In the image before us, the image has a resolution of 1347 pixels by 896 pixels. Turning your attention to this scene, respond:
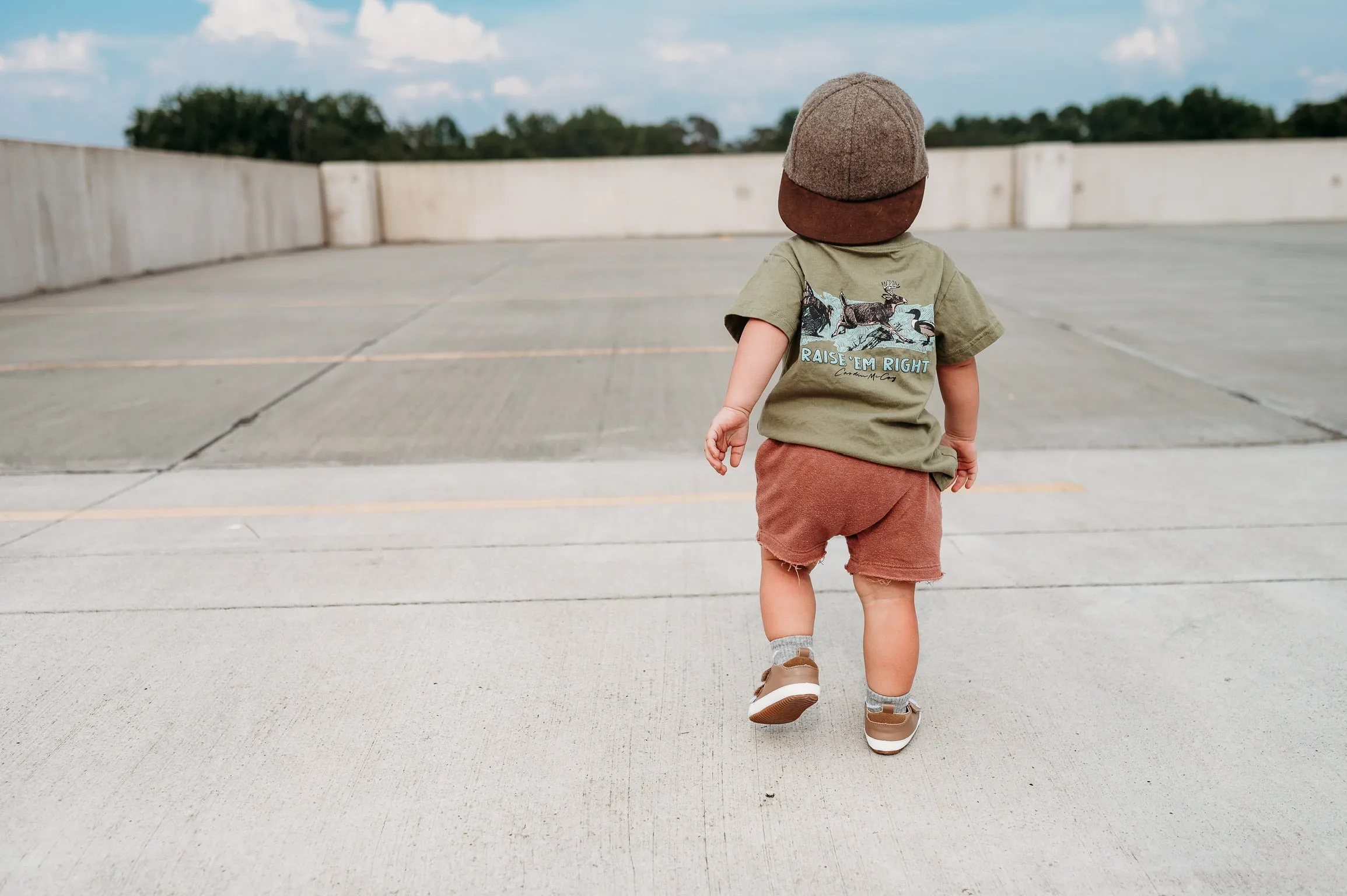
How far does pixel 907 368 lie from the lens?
91.8 inches

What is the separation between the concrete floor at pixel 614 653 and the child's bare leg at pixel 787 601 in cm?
27

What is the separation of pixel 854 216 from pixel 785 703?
105 centimetres

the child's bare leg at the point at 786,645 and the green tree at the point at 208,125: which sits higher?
the green tree at the point at 208,125

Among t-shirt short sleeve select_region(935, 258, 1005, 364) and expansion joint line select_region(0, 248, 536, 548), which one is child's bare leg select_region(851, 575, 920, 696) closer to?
t-shirt short sleeve select_region(935, 258, 1005, 364)

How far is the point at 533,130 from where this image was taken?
88.6 meters

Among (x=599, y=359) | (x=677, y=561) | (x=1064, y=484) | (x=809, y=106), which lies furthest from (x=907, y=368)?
(x=599, y=359)

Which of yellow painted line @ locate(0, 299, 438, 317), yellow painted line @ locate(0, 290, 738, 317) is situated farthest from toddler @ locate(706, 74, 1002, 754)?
yellow painted line @ locate(0, 299, 438, 317)

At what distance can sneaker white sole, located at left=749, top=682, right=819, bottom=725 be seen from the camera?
7.76 feet

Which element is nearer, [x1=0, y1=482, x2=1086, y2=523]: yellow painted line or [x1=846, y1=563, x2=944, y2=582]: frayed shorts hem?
[x1=846, y1=563, x2=944, y2=582]: frayed shorts hem

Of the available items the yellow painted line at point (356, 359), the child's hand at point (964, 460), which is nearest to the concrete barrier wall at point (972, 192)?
the yellow painted line at point (356, 359)

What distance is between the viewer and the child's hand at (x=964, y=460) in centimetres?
253

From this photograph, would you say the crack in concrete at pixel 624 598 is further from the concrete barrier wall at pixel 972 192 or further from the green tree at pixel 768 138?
the green tree at pixel 768 138

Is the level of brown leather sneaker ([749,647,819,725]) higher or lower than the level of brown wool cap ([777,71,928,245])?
lower

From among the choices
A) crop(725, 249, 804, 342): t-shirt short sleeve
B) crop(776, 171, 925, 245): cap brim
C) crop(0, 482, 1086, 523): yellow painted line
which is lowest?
crop(0, 482, 1086, 523): yellow painted line
